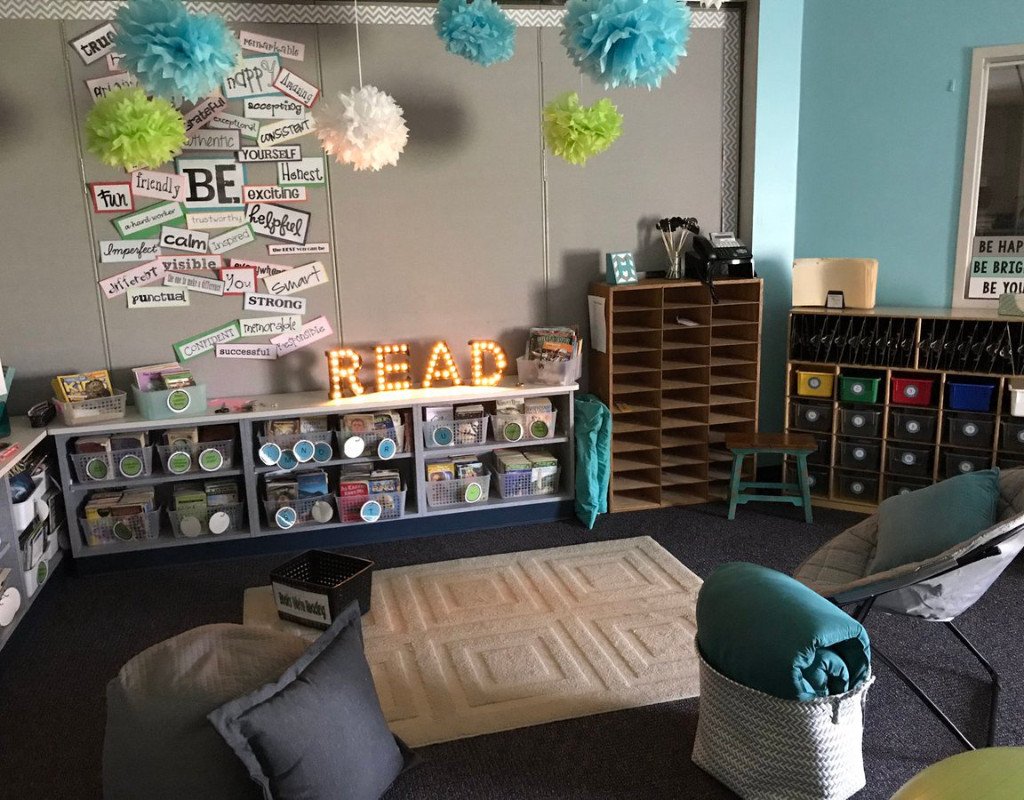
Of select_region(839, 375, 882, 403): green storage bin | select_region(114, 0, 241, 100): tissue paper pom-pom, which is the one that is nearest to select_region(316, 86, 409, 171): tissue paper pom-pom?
select_region(114, 0, 241, 100): tissue paper pom-pom

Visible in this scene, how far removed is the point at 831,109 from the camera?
4.78 meters

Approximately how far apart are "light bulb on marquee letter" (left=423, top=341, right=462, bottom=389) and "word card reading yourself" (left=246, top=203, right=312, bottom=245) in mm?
905

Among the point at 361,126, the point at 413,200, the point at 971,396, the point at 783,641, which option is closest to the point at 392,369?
the point at 413,200

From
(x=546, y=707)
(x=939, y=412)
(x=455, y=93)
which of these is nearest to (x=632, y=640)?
(x=546, y=707)

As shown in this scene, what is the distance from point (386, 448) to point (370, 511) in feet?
1.09

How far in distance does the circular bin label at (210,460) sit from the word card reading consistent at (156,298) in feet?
2.66

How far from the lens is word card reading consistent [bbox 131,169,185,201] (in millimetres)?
4094

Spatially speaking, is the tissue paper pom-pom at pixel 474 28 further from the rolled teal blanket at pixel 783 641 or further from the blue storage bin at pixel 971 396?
the blue storage bin at pixel 971 396

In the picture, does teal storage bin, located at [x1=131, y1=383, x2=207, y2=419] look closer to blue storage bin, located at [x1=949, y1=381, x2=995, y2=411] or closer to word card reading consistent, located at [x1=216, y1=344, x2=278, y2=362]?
word card reading consistent, located at [x1=216, y1=344, x2=278, y2=362]

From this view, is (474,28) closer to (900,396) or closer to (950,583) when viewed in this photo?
(950,583)

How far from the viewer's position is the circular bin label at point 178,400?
3984mm

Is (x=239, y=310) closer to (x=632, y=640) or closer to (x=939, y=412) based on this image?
→ (x=632, y=640)

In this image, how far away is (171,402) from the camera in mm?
3988

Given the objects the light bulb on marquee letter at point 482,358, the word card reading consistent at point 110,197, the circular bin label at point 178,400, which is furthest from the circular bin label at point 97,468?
the light bulb on marquee letter at point 482,358
